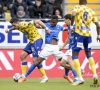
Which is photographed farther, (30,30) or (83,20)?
(30,30)

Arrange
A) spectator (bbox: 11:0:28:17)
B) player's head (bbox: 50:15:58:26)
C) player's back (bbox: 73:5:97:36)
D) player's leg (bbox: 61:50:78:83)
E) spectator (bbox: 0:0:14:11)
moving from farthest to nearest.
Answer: spectator (bbox: 0:0:14:11)
spectator (bbox: 11:0:28:17)
player's head (bbox: 50:15:58:26)
player's leg (bbox: 61:50:78:83)
player's back (bbox: 73:5:97:36)

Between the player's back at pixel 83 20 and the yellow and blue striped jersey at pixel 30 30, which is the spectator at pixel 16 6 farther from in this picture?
A: the player's back at pixel 83 20

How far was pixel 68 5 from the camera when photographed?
2216 centimetres

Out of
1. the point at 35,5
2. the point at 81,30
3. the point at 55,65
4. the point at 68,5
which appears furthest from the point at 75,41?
the point at 68,5

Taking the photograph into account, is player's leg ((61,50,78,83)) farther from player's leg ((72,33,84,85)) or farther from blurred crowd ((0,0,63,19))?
blurred crowd ((0,0,63,19))

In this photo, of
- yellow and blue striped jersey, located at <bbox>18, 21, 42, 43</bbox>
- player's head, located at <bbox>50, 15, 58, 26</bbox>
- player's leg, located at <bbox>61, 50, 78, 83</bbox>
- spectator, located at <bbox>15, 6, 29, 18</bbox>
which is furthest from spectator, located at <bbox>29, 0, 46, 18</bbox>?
player's leg, located at <bbox>61, 50, 78, 83</bbox>

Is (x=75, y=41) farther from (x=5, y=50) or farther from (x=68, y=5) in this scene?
(x=68, y=5)

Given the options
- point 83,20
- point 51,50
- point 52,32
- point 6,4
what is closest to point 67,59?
point 51,50

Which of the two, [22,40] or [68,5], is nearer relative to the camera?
[22,40]

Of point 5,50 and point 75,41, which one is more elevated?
point 75,41

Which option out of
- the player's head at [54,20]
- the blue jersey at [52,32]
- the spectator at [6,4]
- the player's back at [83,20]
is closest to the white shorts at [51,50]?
the blue jersey at [52,32]

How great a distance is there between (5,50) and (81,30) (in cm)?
536

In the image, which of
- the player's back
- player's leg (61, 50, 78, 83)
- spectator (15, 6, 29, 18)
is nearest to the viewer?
the player's back

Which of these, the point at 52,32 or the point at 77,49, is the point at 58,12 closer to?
the point at 52,32
